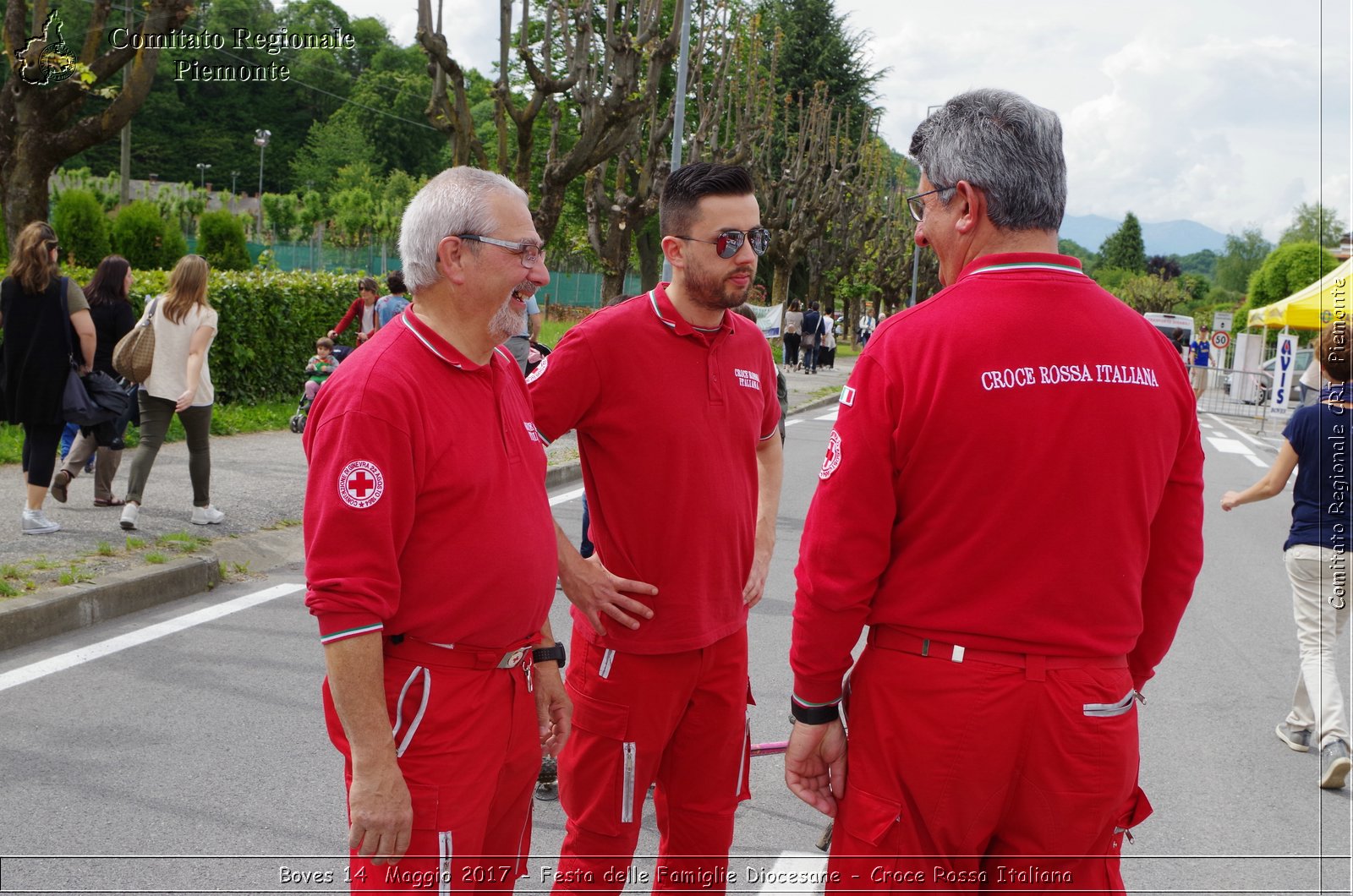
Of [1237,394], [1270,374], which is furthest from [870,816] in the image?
[1237,394]

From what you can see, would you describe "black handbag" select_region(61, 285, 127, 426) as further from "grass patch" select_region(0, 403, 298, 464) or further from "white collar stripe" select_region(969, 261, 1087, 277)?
"white collar stripe" select_region(969, 261, 1087, 277)

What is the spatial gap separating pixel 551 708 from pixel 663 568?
19.2 inches

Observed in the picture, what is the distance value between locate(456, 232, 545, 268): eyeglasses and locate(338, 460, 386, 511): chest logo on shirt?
58 centimetres

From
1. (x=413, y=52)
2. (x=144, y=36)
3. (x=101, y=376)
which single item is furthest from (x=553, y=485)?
(x=413, y=52)

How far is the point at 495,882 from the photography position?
2.55 m

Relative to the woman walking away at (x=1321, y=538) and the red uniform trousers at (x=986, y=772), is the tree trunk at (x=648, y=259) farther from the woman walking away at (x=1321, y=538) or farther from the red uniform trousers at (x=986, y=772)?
the red uniform trousers at (x=986, y=772)

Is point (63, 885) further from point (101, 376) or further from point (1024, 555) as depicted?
point (101, 376)

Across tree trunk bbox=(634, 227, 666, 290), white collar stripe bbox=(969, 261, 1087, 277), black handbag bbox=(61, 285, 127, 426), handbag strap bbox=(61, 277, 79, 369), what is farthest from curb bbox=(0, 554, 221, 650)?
tree trunk bbox=(634, 227, 666, 290)

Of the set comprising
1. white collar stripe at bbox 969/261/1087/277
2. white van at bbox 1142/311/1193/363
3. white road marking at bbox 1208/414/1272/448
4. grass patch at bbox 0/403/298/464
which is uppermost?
white van at bbox 1142/311/1193/363

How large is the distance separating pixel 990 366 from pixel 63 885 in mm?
3115

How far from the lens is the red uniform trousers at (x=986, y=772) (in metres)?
2.23

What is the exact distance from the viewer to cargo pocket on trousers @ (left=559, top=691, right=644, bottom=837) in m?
3.05

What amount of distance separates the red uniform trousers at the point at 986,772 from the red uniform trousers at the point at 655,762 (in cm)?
80

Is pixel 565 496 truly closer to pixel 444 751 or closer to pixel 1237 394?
pixel 444 751
